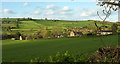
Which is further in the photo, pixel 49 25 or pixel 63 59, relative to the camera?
pixel 49 25

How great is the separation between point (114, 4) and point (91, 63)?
300 centimetres

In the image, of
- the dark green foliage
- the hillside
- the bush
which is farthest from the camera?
the hillside

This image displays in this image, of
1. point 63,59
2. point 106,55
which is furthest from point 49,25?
point 63,59

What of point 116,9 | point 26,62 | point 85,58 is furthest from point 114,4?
point 26,62

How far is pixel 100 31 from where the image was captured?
24.6 ft

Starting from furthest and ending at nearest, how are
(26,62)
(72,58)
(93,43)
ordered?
(93,43) < (72,58) < (26,62)

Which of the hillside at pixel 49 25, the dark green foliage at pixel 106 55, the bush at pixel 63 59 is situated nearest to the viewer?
the bush at pixel 63 59

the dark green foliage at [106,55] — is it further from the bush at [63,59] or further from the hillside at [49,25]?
the hillside at [49,25]

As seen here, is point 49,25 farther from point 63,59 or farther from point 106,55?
point 63,59

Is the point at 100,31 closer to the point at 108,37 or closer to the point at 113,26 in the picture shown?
the point at 113,26

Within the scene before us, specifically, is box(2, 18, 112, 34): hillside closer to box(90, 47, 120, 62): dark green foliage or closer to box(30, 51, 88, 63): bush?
box(90, 47, 120, 62): dark green foliage

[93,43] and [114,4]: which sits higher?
[114,4]

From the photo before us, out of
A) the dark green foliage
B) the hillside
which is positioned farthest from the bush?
the hillside

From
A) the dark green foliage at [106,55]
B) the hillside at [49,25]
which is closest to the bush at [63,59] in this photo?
the dark green foliage at [106,55]
